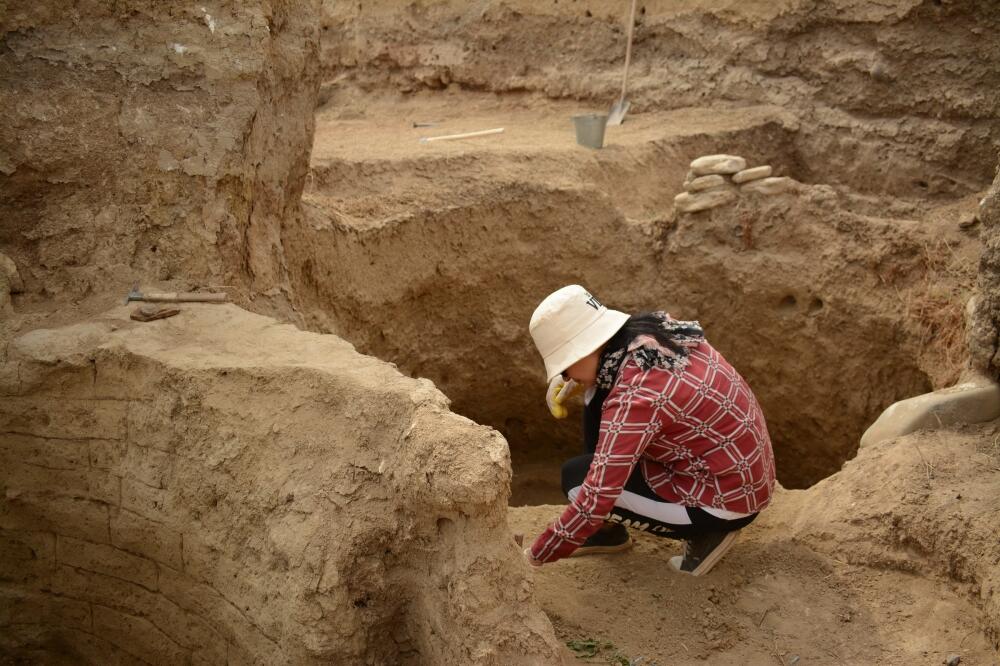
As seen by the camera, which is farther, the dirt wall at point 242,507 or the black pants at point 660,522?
the black pants at point 660,522

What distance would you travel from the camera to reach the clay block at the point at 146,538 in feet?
9.54

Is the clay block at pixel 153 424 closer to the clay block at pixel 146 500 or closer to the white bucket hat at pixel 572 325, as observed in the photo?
the clay block at pixel 146 500

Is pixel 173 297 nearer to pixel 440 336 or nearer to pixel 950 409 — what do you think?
pixel 440 336

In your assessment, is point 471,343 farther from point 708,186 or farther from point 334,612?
point 334,612

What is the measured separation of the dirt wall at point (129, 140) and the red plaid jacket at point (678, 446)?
175cm

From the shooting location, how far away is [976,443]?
3488mm

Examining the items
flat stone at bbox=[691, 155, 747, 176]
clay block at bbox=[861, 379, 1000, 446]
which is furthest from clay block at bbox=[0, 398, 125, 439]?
flat stone at bbox=[691, 155, 747, 176]

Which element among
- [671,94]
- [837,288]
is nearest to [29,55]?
[837,288]

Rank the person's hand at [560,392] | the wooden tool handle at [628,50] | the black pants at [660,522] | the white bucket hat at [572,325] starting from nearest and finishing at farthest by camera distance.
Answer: the white bucket hat at [572,325]
the black pants at [660,522]
the person's hand at [560,392]
the wooden tool handle at [628,50]

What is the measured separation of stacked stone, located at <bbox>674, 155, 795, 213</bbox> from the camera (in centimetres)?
536

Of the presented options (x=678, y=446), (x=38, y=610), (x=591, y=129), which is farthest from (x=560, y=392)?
(x=591, y=129)

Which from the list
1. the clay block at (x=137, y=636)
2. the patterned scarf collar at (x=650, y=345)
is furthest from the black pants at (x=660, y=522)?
the clay block at (x=137, y=636)

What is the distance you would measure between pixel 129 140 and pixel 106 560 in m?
1.58

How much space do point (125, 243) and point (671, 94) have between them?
181 inches
